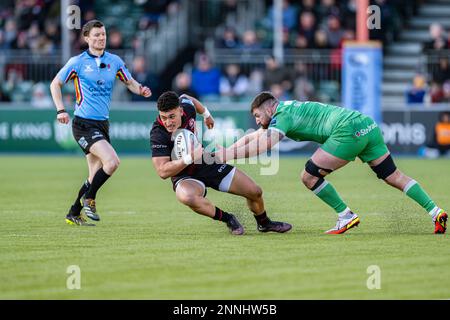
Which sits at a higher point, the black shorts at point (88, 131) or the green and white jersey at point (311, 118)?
the green and white jersey at point (311, 118)

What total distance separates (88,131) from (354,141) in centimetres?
348

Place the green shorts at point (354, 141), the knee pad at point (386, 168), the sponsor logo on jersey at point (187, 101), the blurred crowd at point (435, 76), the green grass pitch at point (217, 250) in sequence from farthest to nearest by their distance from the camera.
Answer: the blurred crowd at point (435, 76) < the sponsor logo on jersey at point (187, 101) < the knee pad at point (386, 168) < the green shorts at point (354, 141) < the green grass pitch at point (217, 250)

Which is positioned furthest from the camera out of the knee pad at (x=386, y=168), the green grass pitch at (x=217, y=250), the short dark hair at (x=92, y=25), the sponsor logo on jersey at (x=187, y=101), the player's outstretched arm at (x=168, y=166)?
the short dark hair at (x=92, y=25)

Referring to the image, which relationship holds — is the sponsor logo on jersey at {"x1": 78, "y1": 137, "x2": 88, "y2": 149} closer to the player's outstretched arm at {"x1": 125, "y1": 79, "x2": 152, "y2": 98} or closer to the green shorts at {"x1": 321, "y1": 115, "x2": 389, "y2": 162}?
the player's outstretched arm at {"x1": 125, "y1": 79, "x2": 152, "y2": 98}

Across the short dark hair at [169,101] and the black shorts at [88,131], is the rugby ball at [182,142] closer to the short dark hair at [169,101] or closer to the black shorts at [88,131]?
the short dark hair at [169,101]

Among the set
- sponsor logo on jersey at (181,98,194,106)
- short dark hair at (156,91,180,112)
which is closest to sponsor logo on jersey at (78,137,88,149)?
sponsor logo on jersey at (181,98,194,106)

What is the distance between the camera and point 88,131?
42.6ft

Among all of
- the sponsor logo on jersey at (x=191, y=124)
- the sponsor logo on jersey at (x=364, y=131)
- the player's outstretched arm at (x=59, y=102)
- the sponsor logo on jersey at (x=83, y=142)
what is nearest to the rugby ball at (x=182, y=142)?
the sponsor logo on jersey at (x=191, y=124)

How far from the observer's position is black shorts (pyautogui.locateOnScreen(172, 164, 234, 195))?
37.4 feet

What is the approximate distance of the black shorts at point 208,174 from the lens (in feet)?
37.4

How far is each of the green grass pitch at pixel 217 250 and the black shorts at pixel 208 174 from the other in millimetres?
583

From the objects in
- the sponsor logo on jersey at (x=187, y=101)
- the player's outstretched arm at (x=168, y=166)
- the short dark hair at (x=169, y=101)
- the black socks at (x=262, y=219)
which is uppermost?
the short dark hair at (x=169, y=101)

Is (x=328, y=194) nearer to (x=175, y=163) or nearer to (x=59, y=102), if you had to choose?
(x=175, y=163)

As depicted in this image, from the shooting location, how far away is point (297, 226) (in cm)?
1228
